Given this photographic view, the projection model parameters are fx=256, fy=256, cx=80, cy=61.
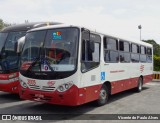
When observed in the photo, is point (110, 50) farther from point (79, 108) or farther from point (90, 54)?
point (79, 108)

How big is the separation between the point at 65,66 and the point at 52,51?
708 millimetres

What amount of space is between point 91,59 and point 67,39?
1.10m

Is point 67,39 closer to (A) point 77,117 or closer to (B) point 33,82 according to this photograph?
(B) point 33,82

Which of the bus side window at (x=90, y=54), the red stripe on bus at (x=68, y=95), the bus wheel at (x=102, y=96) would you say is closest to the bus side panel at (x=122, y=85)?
the bus wheel at (x=102, y=96)

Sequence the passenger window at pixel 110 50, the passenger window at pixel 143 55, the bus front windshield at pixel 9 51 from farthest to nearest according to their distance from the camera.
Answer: the passenger window at pixel 143 55, the bus front windshield at pixel 9 51, the passenger window at pixel 110 50

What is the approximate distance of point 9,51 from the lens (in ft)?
35.3

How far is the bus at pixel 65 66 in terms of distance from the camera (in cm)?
759

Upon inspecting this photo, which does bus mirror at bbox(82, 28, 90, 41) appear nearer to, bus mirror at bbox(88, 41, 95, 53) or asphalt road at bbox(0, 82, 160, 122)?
bus mirror at bbox(88, 41, 95, 53)

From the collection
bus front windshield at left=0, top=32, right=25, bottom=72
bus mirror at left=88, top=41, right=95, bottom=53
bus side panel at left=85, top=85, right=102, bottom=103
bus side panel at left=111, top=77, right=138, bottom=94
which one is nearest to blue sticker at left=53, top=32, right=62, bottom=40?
bus mirror at left=88, top=41, right=95, bottom=53

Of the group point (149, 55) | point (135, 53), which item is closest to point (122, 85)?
point (135, 53)

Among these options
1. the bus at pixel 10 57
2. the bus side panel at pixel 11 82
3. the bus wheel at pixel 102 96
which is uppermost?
the bus at pixel 10 57

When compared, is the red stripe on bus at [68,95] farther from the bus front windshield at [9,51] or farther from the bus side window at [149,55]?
the bus side window at [149,55]

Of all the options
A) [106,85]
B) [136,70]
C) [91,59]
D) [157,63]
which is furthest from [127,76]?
[157,63]

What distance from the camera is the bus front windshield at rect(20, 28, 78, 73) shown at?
25.2ft
